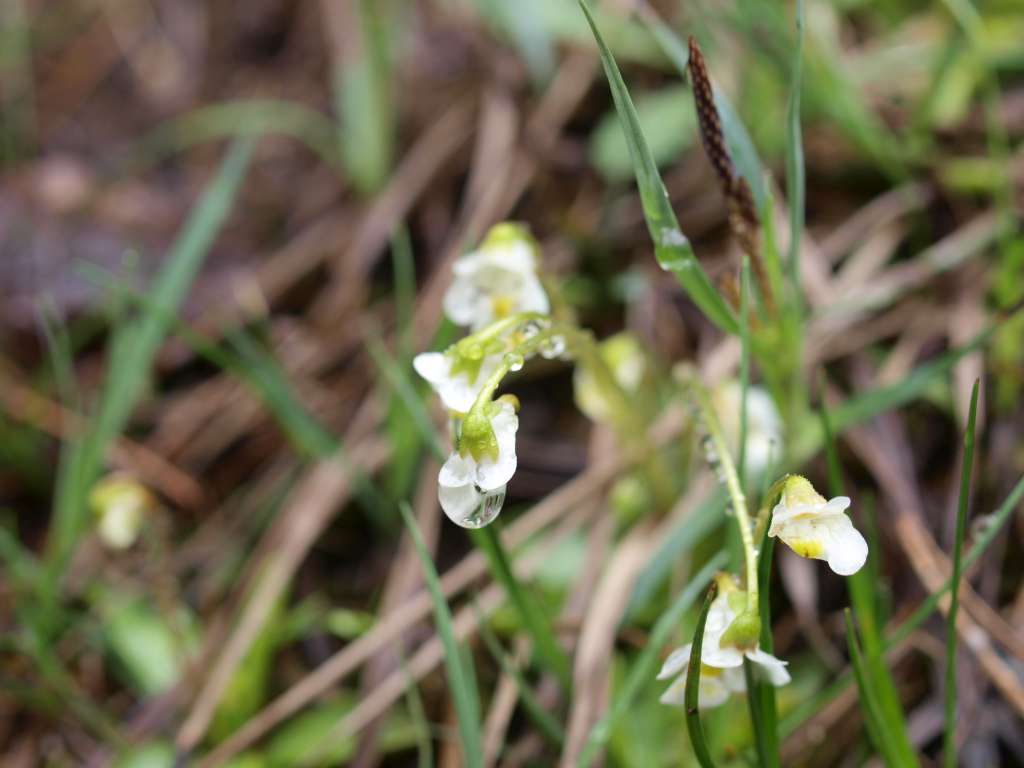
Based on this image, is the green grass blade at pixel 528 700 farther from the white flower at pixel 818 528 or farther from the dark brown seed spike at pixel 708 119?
the dark brown seed spike at pixel 708 119

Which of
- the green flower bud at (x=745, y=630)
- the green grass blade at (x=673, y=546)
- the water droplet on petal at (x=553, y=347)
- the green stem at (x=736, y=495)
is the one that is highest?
the water droplet on petal at (x=553, y=347)

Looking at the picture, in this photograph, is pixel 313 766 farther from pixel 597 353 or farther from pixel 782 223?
pixel 782 223

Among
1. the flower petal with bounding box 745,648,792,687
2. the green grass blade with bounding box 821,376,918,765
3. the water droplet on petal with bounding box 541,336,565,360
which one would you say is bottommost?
the green grass blade with bounding box 821,376,918,765

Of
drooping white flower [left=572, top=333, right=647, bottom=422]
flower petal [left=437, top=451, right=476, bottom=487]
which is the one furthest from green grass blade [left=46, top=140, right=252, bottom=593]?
flower petal [left=437, top=451, right=476, bottom=487]

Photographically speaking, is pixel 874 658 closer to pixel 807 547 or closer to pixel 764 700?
pixel 764 700

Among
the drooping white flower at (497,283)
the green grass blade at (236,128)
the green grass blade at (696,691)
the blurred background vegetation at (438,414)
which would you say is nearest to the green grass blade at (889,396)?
the blurred background vegetation at (438,414)

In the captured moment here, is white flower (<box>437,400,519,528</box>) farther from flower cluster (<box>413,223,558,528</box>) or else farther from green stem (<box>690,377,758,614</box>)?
green stem (<box>690,377,758,614</box>)
